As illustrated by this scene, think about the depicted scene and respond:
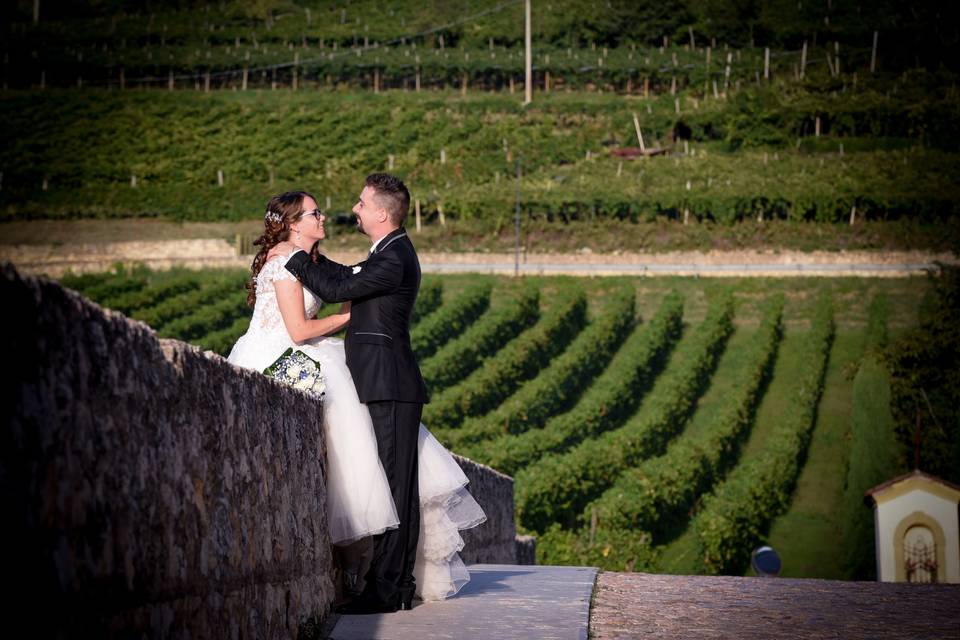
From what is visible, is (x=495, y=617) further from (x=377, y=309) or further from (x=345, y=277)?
(x=345, y=277)

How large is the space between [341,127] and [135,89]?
13477 mm

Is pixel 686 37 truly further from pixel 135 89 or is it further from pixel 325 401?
pixel 325 401

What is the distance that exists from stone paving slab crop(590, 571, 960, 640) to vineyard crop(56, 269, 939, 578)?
1307 cm

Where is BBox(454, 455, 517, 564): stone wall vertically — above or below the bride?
below

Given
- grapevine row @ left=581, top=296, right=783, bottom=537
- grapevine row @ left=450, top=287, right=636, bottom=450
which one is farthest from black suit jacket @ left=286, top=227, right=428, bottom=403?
grapevine row @ left=450, top=287, right=636, bottom=450

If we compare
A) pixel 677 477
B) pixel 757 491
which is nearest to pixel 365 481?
pixel 677 477

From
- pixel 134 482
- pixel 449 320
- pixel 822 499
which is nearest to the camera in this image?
pixel 134 482

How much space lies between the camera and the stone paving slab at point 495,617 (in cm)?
431

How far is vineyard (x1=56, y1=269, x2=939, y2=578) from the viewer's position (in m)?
19.7

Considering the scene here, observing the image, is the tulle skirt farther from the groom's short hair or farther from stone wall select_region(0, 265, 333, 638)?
stone wall select_region(0, 265, 333, 638)

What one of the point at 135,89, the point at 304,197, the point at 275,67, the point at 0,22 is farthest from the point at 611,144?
the point at 304,197

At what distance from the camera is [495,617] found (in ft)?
15.4

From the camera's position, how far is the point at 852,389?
2739cm

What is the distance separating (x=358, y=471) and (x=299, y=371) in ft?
1.59
